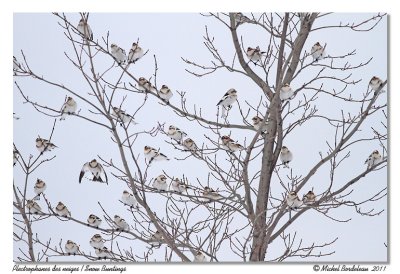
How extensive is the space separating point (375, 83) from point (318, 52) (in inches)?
15.0

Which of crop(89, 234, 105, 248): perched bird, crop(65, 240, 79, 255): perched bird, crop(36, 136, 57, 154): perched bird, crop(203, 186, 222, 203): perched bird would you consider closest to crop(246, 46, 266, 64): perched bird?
crop(203, 186, 222, 203): perched bird

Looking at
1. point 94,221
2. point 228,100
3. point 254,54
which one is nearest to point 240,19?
point 254,54

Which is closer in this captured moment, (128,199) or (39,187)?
(39,187)

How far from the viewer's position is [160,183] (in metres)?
4.29

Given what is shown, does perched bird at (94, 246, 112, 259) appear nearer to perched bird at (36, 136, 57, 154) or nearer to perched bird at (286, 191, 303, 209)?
perched bird at (36, 136, 57, 154)

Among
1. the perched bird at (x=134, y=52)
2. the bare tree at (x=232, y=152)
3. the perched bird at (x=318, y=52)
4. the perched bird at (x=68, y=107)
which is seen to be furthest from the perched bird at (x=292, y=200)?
the perched bird at (x=68, y=107)

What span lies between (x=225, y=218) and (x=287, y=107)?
760mm

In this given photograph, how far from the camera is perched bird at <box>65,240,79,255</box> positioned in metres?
4.19

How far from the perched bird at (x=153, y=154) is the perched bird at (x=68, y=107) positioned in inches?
18.5

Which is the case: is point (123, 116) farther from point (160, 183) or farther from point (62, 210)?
point (62, 210)

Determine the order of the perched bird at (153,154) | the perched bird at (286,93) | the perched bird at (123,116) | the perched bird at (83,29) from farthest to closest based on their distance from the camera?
the perched bird at (286,93), the perched bird at (153,154), the perched bird at (123,116), the perched bird at (83,29)

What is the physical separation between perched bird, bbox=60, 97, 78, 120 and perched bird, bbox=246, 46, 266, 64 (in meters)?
1.08

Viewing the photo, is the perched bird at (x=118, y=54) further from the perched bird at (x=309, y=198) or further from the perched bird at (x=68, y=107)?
the perched bird at (x=309, y=198)

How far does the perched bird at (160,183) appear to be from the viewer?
14.0 feet
